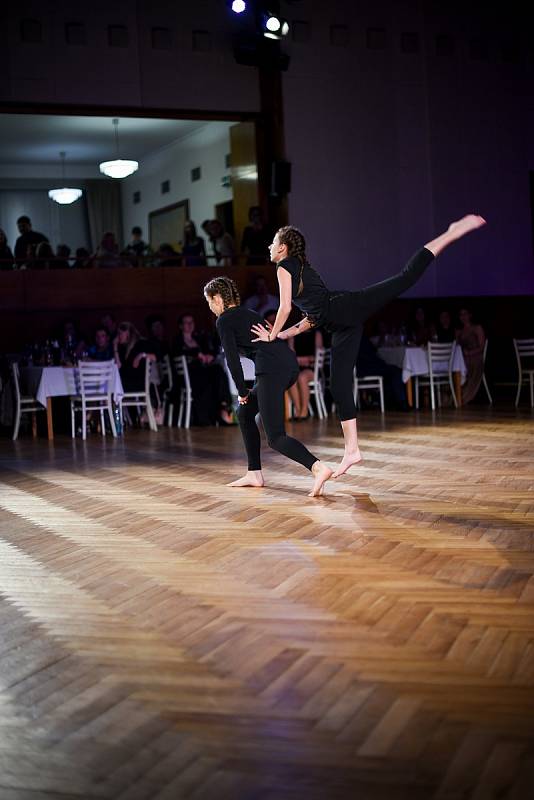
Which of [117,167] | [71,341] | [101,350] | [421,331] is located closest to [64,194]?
[117,167]

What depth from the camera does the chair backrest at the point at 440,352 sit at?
11.6 meters

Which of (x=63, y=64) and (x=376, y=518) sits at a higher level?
(x=63, y=64)

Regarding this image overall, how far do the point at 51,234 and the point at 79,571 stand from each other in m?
16.3

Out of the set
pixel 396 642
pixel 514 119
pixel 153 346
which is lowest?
pixel 396 642

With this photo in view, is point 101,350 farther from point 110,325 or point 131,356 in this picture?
point 110,325

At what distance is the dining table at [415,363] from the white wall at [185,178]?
5.29 m

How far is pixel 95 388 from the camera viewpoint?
34.0 ft

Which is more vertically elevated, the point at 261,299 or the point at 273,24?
the point at 273,24

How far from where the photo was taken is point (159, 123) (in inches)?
633

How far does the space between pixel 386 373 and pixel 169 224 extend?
25.1 ft

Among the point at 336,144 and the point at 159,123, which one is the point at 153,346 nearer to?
the point at 336,144

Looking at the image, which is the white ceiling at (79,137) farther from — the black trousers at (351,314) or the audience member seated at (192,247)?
the black trousers at (351,314)

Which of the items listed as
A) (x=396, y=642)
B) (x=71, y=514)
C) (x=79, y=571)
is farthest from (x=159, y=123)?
(x=396, y=642)

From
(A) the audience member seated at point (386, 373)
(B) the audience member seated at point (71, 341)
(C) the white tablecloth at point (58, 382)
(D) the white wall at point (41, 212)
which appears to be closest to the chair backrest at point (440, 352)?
(A) the audience member seated at point (386, 373)
